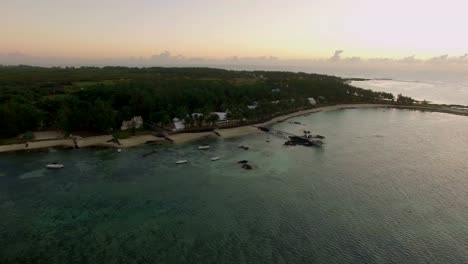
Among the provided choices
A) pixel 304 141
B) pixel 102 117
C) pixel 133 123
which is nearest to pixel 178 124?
pixel 133 123

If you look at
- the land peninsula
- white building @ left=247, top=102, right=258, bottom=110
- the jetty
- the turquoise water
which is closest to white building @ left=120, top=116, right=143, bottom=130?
the land peninsula

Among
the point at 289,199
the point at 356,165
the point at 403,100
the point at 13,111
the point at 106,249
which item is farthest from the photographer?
the point at 403,100

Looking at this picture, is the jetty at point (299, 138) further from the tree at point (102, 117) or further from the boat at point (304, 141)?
the tree at point (102, 117)

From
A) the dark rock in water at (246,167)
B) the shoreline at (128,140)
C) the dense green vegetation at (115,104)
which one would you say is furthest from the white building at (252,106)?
the dark rock in water at (246,167)

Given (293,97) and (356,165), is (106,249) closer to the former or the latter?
(356,165)

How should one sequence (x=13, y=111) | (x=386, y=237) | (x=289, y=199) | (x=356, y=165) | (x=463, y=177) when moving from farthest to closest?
(x=13, y=111)
(x=356, y=165)
(x=463, y=177)
(x=289, y=199)
(x=386, y=237)

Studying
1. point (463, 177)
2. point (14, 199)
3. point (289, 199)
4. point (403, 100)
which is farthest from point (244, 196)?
point (403, 100)
